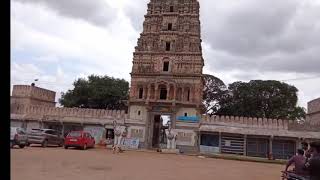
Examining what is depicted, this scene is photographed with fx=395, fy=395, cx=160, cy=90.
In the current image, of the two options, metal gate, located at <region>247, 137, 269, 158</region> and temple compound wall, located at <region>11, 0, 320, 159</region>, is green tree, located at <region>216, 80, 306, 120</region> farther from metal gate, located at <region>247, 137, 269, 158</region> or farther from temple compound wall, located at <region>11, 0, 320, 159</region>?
metal gate, located at <region>247, 137, 269, 158</region>

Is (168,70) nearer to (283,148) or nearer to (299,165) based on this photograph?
(283,148)

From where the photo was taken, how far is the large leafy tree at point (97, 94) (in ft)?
182

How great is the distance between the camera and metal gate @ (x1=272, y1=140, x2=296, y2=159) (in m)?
38.8

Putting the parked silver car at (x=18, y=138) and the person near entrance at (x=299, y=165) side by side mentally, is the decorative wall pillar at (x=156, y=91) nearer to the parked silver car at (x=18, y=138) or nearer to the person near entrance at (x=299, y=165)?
the parked silver car at (x=18, y=138)

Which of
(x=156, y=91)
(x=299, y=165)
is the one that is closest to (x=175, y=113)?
(x=156, y=91)

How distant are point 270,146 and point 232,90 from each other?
67.4 ft

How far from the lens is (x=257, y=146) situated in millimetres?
39625

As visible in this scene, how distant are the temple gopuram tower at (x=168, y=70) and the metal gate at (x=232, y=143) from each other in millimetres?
3448

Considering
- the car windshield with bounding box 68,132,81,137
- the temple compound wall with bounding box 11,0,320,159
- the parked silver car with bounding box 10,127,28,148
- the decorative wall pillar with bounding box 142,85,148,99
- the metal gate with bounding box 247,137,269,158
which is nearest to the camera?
the parked silver car with bounding box 10,127,28,148

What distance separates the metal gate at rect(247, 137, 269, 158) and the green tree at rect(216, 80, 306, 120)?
1502 centimetres

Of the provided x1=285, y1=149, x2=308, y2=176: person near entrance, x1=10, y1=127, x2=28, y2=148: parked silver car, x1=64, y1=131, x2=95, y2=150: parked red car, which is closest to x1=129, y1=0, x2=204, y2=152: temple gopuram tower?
x1=64, y1=131, x2=95, y2=150: parked red car

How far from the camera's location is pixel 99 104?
56.3 m
